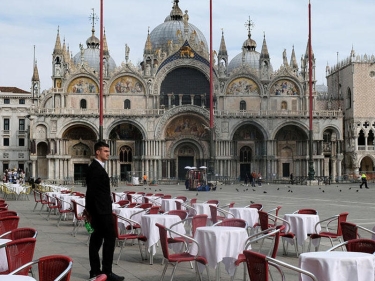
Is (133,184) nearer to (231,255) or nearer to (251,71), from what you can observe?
(251,71)

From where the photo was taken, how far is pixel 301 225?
12.4m

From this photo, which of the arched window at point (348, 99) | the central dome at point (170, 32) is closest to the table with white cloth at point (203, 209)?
the arched window at point (348, 99)

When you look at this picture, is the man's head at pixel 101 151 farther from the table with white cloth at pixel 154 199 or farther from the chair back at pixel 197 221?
the table with white cloth at pixel 154 199

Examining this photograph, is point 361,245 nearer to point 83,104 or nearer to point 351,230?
point 351,230

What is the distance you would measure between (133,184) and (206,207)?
37362 millimetres

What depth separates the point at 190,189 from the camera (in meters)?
42.1

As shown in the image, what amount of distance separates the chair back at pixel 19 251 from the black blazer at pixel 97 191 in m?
1.46

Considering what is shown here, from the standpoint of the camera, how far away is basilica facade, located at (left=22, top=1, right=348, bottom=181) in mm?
57312

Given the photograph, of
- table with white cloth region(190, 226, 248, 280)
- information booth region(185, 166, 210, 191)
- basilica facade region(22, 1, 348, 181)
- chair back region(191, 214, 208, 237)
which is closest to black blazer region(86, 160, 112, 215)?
table with white cloth region(190, 226, 248, 280)

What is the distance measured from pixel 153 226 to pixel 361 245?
4.78 metres

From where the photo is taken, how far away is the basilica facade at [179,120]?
188 ft

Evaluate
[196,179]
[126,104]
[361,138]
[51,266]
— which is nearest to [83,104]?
[126,104]

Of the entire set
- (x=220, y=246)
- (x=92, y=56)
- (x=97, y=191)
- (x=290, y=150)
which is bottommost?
(x=220, y=246)

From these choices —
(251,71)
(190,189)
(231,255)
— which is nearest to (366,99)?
(251,71)
